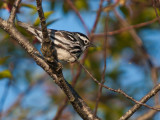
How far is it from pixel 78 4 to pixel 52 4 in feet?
1.84

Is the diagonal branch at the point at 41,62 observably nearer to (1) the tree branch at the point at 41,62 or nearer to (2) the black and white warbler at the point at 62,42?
(1) the tree branch at the point at 41,62

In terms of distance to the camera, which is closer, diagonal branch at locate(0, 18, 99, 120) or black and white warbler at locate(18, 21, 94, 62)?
diagonal branch at locate(0, 18, 99, 120)

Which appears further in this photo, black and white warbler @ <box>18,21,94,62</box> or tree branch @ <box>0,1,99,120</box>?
black and white warbler @ <box>18,21,94,62</box>

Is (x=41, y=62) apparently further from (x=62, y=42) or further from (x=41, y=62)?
(x=62, y=42)

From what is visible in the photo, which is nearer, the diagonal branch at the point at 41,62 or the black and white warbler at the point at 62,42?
the diagonal branch at the point at 41,62

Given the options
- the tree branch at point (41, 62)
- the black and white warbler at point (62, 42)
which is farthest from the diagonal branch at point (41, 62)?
the black and white warbler at point (62, 42)

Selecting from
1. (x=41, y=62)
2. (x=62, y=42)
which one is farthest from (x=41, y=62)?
(x=62, y=42)

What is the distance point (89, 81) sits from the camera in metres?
7.24

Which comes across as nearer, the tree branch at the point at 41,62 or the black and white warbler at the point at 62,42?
the tree branch at the point at 41,62

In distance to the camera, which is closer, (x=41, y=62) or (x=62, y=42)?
(x=41, y=62)

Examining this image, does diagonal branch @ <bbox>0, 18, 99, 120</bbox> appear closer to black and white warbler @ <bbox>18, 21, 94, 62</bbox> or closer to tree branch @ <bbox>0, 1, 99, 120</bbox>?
tree branch @ <bbox>0, 1, 99, 120</bbox>

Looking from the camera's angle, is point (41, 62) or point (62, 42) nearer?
point (41, 62)

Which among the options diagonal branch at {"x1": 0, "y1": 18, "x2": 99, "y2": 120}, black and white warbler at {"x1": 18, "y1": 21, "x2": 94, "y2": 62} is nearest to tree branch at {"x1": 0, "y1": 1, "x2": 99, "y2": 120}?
diagonal branch at {"x1": 0, "y1": 18, "x2": 99, "y2": 120}

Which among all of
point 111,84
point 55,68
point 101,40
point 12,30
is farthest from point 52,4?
point 55,68
